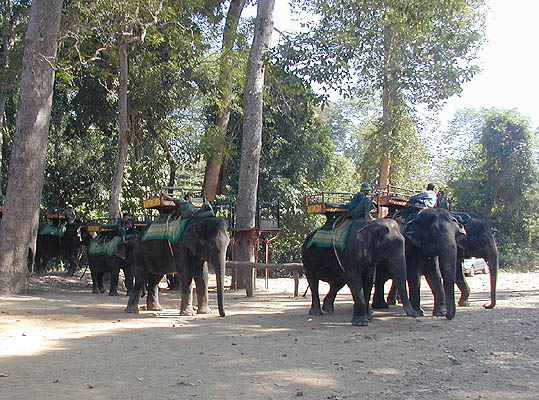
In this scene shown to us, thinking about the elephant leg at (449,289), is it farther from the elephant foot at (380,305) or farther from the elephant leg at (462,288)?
the elephant leg at (462,288)

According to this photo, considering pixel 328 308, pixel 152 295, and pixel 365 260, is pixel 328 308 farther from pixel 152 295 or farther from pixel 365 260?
pixel 152 295

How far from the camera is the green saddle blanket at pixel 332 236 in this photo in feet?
35.1

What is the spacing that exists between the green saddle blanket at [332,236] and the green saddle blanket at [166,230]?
2392 mm

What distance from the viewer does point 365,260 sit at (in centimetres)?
1032

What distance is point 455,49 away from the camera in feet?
56.0

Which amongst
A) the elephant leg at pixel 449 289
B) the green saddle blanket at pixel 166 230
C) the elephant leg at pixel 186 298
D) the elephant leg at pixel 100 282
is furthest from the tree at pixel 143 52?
the elephant leg at pixel 449 289

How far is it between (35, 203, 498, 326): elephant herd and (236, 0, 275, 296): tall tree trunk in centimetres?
493

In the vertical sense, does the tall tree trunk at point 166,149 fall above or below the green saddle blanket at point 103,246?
above

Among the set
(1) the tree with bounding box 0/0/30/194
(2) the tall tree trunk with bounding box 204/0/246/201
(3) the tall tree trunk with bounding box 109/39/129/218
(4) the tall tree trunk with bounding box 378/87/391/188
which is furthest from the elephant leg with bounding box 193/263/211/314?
(4) the tall tree trunk with bounding box 378/87/391/188

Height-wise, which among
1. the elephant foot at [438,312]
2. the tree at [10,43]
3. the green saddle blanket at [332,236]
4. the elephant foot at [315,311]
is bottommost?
the elephant foot at [315,311]

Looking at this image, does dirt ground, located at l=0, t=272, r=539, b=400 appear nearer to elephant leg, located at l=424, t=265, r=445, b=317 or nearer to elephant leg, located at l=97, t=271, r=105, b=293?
elephant leg, located at l=424, t=265, r=445, b=317

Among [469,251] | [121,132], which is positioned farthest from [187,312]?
[121,132]

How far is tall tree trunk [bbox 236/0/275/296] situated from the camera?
17.2m

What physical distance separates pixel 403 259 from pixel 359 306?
1.03 m
